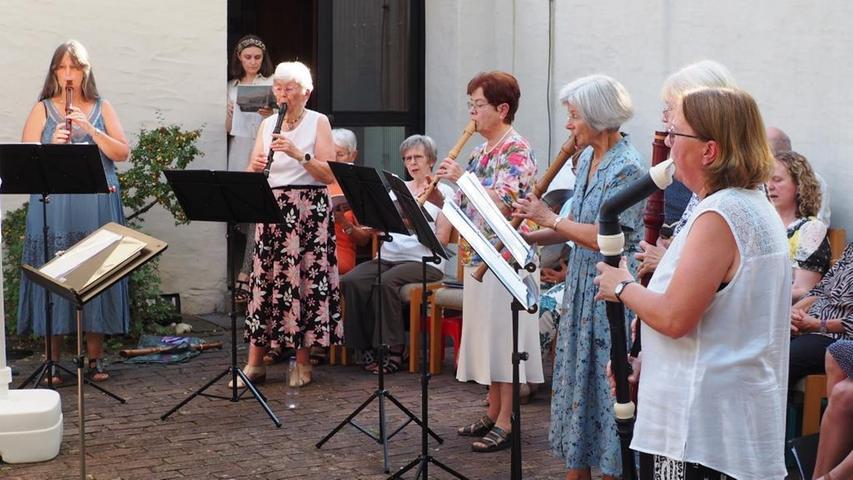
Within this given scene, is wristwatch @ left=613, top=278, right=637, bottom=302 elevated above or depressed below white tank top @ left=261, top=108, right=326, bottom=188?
below

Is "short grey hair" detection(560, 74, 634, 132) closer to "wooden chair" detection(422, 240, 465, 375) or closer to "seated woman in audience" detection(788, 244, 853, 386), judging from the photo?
"seated woman in audience" detection(788, 244, 853, 386)

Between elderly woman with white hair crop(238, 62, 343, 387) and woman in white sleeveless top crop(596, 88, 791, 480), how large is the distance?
4.29m

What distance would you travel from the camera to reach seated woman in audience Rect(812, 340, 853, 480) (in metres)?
5.22

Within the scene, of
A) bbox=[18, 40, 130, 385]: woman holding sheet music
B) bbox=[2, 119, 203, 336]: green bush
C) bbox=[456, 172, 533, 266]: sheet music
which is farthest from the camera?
bbox=[2, 119, 203, 336]: green bush

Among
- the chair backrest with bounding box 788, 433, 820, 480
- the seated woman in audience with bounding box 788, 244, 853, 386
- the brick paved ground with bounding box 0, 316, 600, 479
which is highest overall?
the seated woman in audience with bounding box 788, 244, 853, 386

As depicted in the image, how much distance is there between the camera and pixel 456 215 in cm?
475

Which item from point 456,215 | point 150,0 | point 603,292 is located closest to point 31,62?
point 150,0

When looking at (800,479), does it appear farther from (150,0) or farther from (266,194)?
(150,0)

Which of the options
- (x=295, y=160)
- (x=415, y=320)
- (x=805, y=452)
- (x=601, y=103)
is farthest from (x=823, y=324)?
(x=295, y=160)

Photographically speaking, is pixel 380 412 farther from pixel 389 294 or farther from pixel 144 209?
pixel 144 209

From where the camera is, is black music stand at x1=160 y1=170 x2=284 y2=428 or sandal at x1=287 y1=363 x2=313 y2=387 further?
sandal at x1=287 y1=363 x2=313 y2=387

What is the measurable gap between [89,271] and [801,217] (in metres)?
3.58

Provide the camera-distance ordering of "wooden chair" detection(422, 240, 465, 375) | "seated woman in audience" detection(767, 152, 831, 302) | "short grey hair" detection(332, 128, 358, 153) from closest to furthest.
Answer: "seated woman in audience" detection(767, 152, 831, 302) → "wooden chair" detection(422, 240, 465, 375) → "short grey hair" detection(332, 128, 358, 153)

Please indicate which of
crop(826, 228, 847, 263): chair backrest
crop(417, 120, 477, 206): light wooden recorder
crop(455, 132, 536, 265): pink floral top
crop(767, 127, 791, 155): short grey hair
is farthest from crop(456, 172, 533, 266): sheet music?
crop(826, 228, 847, 263): chair backrest
